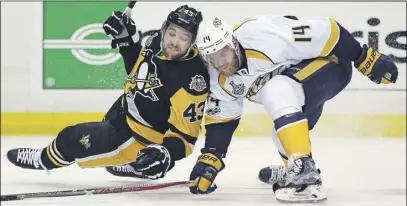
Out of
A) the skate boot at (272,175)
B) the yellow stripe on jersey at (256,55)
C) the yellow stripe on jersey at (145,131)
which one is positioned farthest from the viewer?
the skate boot at (272,175)

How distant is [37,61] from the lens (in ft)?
16.5

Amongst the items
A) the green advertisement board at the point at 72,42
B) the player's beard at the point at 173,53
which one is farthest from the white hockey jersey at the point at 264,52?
the green advertisement board at the point at 72,42

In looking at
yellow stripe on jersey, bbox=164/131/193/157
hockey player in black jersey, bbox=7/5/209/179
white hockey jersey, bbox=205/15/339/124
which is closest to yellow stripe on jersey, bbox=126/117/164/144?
hockey player in black jersey, bbox=7/5/209/179

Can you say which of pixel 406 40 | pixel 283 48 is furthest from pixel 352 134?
pixel 283 48

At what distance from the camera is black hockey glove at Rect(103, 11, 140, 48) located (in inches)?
107

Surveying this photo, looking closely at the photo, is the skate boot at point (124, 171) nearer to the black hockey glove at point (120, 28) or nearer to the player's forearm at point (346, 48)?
the black hockey glove at point (120, 28)

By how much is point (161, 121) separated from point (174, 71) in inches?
8.6

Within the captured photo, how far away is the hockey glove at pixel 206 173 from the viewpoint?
2.58 metres

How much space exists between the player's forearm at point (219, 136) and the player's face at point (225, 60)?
21cm

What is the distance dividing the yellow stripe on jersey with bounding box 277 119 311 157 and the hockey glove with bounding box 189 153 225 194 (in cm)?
26

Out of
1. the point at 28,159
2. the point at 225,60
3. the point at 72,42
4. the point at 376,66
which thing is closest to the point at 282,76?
the point at 225,60

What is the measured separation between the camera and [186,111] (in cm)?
270

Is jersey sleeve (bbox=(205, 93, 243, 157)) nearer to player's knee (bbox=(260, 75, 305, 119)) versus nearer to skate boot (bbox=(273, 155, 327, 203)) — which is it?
player's knee (bbox=(260, 75, 305, 119))

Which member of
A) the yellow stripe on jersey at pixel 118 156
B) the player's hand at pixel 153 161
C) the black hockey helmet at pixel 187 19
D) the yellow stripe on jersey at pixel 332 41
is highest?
the black hockey helmet at pixel 187 19
